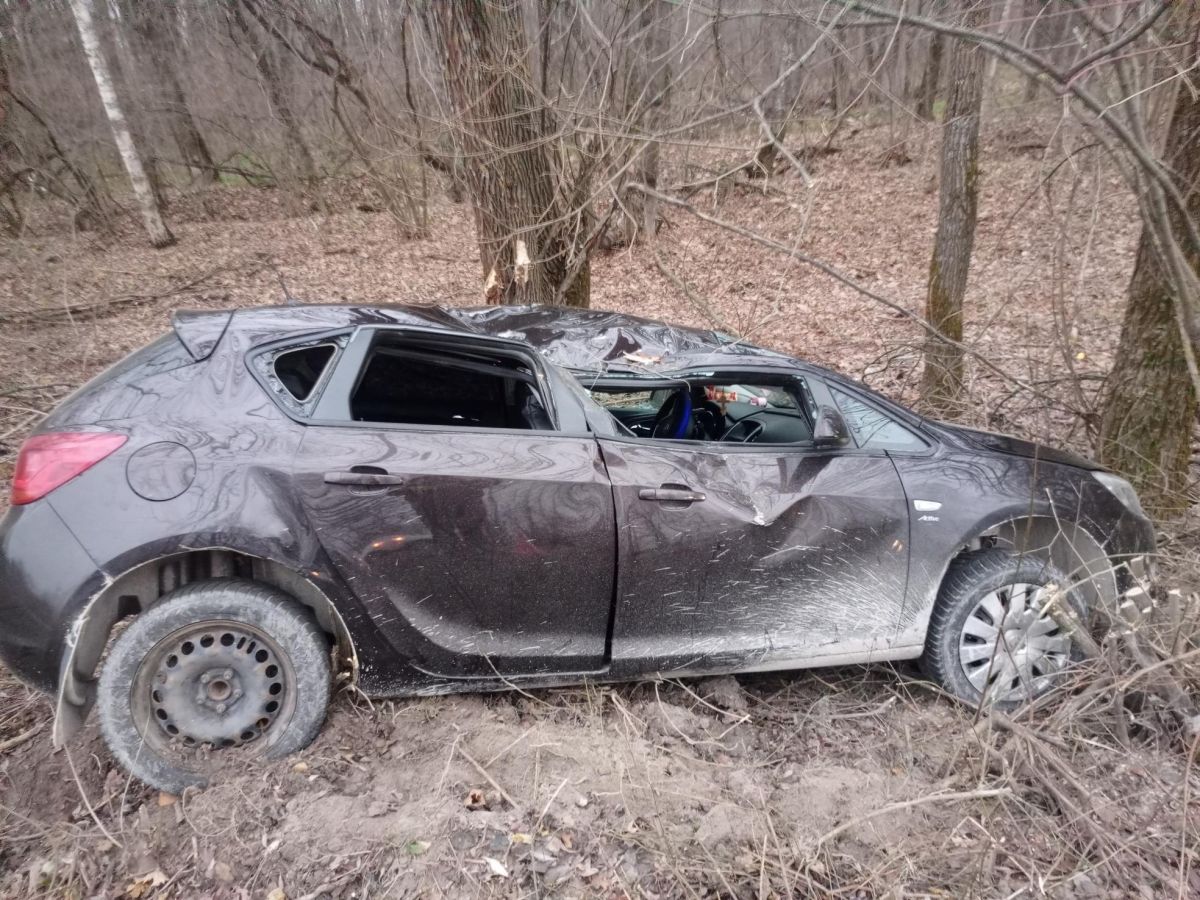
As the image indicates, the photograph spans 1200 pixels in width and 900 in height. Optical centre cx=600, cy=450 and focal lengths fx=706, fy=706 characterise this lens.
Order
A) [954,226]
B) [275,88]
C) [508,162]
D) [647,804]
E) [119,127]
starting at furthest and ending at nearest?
[275,88] < [119,127] < [954,226] < [508,162] < [647,804]

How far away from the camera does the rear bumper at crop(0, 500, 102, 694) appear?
7.66ft

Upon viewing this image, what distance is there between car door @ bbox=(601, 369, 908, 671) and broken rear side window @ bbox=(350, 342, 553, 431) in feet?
2.04

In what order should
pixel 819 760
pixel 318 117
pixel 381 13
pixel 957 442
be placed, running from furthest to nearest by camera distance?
pixel 318 117 < pixel 381 13 < pixel 957 442 < pixel 819 760

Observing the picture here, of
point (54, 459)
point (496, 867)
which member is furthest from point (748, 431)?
point (54, 459)

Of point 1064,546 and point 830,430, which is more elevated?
point 830,430

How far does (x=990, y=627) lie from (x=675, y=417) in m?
1.71

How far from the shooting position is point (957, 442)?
3.19m

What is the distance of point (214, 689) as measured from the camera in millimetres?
2541

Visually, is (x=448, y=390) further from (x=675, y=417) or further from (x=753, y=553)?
(x=753, y=553)

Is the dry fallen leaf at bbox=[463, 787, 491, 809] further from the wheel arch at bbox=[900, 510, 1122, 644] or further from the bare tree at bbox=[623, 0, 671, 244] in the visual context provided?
the bare tree at bbox=[623, 0, 671, 244]

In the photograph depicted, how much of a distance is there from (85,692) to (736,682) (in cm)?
261

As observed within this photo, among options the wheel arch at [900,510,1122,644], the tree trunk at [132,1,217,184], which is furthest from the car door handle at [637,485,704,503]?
the tree trunk at [132,1,217,184]

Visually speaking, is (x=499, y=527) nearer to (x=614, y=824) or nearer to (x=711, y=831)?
(x=614, y=824)

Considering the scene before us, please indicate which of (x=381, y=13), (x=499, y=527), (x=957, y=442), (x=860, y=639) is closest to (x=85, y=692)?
(x=499, y=527)
